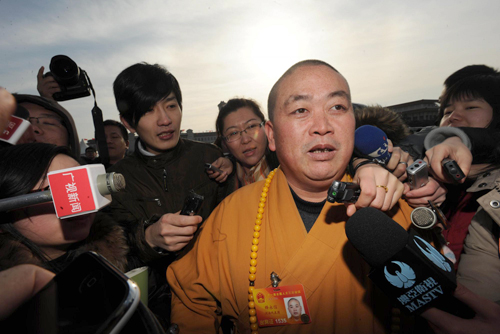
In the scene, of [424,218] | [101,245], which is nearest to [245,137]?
[101,245]

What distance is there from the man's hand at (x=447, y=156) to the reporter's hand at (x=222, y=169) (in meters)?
1.92

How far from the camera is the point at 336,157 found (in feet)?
4.72

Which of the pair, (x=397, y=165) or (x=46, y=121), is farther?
(x=46, y=121)

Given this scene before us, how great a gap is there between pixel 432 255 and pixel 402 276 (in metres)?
0.15

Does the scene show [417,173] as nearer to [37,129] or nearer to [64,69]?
→ [37,129]

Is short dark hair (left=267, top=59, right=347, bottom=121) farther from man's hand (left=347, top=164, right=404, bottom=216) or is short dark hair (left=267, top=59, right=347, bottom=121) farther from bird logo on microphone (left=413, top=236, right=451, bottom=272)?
bird logo on microphone (left=413, top=236, right=451, bottom=272)

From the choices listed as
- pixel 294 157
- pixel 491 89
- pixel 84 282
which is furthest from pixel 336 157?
pixel 491 89

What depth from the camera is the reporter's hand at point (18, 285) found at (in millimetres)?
635

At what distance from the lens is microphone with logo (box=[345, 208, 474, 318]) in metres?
0.81

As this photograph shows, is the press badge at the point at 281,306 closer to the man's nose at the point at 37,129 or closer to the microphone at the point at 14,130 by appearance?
the microphone at the point at 14,130

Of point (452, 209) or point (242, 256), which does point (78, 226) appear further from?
point (452, 209)

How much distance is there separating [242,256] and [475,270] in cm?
135

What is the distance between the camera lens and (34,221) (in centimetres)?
131

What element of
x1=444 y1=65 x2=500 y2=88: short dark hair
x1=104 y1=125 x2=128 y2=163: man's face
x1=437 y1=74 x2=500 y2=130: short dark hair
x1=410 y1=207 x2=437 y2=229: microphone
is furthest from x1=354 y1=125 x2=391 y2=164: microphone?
x1=104 y1=125 x2=128 y2=163: man's face
